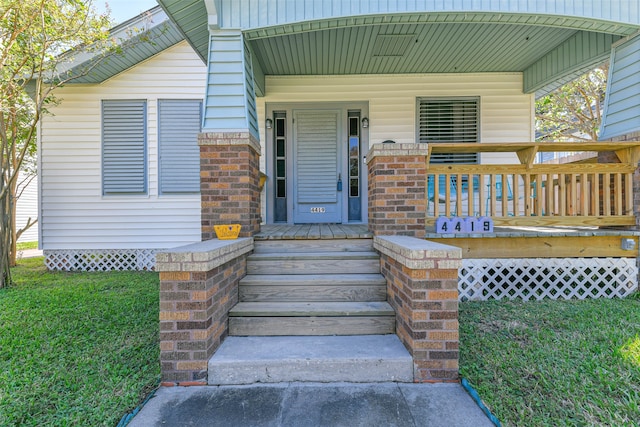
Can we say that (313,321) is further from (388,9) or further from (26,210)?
(26,210)

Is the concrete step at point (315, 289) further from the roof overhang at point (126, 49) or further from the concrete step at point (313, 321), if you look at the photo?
the roof overhang at point (126, 49)

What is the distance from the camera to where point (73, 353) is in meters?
2.34

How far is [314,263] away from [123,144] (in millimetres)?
4515

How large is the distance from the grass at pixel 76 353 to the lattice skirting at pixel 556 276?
318cm

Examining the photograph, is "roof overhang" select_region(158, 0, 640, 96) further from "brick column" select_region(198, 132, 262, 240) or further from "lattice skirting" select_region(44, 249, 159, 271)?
"lattice skirting" select_region(44, 249, 159, 271)

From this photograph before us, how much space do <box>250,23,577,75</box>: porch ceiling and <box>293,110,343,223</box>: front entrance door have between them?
2.93ft

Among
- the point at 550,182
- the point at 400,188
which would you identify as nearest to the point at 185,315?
the point at 400,188

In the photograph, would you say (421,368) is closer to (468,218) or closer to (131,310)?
(468,218)

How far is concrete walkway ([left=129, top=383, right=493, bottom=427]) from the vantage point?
1.61 meters

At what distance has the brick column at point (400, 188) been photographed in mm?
3010

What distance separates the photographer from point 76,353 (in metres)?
2.34

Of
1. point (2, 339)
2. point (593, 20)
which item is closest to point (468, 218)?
point (593, 20)

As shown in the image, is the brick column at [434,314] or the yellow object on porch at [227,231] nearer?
the brick column at [434,314]

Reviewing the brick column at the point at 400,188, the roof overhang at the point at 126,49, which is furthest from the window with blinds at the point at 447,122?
the roof overhang at the point at 126,49
